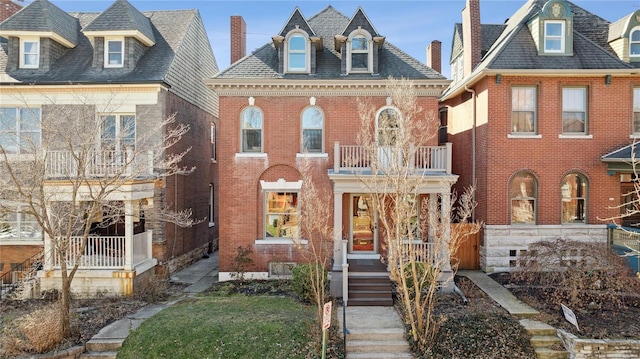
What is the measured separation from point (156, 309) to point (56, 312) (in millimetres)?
2673

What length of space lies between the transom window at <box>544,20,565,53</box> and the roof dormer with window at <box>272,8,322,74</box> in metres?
9.13

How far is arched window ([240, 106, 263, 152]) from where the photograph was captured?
15312 mm

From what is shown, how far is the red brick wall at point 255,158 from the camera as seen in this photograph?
15180 mm

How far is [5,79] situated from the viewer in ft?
51.2

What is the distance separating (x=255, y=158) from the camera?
15.2 meters

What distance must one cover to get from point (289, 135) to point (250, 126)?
5.26ft

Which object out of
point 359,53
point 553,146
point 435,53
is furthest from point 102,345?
point 435,53

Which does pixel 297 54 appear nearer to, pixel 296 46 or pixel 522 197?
pixel 296 46

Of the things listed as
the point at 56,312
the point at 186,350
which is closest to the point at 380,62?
the point at 186,350

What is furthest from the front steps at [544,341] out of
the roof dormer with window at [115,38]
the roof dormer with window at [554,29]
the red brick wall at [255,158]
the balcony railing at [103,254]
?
the roof dormer with window at [115,38]

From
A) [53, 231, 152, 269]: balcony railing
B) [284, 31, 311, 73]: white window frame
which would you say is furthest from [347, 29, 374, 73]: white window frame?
[53, 231, 152, 269]: balcony railing

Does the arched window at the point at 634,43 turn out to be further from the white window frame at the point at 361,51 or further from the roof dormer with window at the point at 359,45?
the white window frame at the point at 361,51

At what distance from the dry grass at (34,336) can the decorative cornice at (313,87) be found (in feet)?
30.3

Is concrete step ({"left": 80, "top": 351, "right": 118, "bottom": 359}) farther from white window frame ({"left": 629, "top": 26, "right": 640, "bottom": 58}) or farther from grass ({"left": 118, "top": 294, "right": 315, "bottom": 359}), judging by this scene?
white window frame ({"left": 629, "top": 26, "right": 640, "bottom": 58})
